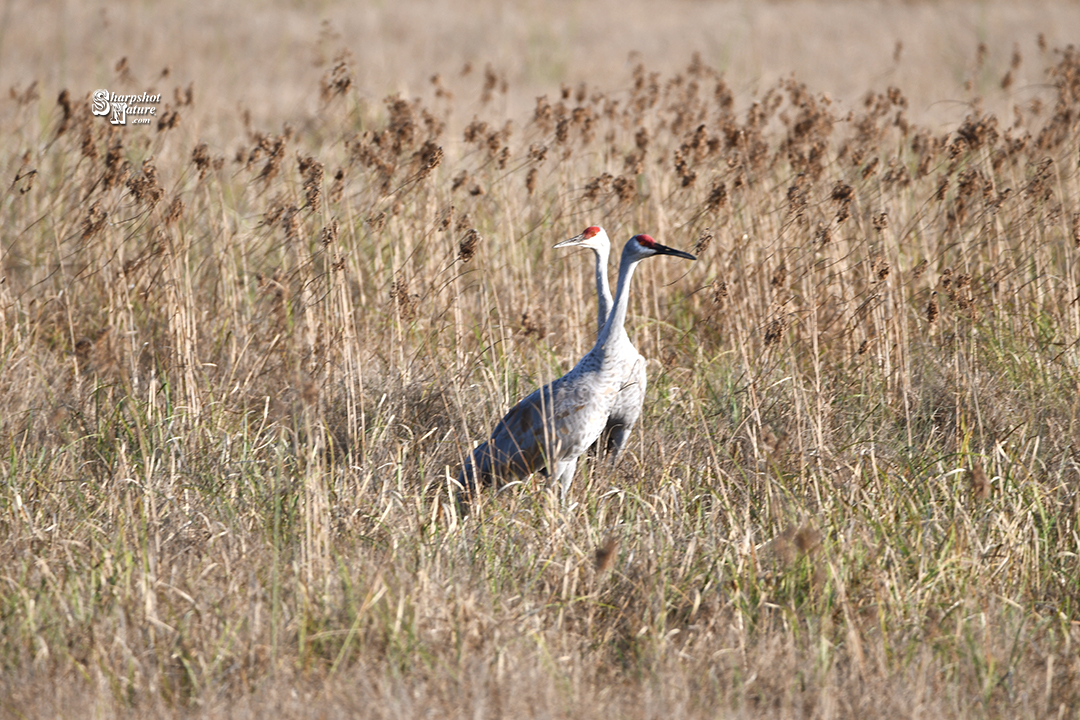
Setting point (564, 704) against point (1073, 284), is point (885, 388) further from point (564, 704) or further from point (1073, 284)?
point (564, 704)

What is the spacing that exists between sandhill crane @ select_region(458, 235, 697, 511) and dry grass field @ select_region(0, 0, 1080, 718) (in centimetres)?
18

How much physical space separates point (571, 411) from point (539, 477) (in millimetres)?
534

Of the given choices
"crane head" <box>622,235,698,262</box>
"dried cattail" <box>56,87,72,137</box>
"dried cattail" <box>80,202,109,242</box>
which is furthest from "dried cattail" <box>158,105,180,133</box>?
"crane head" <box>622,235,698,262</box>

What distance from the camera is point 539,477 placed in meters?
4.31

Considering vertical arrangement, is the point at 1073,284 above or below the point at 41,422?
above

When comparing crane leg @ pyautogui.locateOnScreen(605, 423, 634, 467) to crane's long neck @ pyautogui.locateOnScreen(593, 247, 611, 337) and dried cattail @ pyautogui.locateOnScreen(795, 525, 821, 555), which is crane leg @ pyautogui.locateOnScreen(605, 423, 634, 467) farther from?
dried cattail @ pyautogui.locateOnScreen(795, 525, 821, 555)

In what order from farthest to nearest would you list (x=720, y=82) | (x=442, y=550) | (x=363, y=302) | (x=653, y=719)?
1. (x=720, y=82)
2. (x=363, y=302)
3. (x=442, y=550)
4. (x=653, y=719)

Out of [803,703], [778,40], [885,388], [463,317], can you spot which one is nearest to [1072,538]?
[885,388]

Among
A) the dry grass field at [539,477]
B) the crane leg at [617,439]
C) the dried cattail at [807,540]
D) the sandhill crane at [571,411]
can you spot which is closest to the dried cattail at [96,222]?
the dry grass field at [539,477]

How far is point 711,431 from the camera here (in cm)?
435

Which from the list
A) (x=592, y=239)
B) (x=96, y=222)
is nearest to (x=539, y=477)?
(x=592, y=239)

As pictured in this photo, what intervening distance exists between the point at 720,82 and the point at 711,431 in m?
2.29

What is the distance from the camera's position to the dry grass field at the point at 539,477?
9.28 feet

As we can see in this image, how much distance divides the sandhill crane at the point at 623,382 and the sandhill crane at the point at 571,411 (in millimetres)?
42
